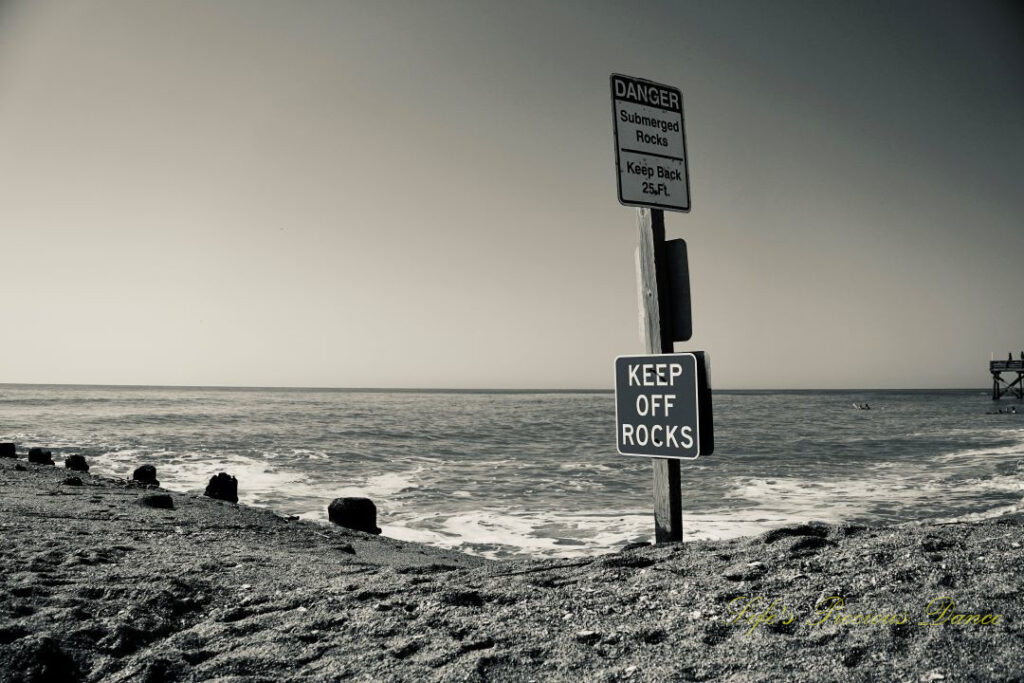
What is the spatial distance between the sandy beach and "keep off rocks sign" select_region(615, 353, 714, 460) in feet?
2.62

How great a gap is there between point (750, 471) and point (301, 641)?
15.8m

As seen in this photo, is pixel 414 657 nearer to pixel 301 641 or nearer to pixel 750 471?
pixel 301 641

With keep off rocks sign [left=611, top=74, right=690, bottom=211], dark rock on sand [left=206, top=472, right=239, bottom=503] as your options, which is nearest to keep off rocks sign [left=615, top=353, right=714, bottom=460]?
keep off rocks sign [left=611, top=74, right=690, bottom=211]

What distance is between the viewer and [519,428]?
3534 cm

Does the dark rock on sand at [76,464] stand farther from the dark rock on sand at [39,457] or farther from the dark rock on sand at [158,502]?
the dark rock on sand at [158,502]

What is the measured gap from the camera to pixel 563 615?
350 centimetres

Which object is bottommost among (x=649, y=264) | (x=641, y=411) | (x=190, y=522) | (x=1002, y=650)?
(x=190, y=522)

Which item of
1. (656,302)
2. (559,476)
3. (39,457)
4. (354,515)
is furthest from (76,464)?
(656,302)

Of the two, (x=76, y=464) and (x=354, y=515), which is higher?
(x=76, y=464)

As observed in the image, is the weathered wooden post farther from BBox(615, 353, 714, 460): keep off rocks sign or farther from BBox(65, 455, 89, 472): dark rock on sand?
BBox(65, 455, 89, 472): dark rock on sand

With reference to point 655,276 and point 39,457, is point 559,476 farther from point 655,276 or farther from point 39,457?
point 39,457

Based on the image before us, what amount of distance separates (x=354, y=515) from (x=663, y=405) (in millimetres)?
6702

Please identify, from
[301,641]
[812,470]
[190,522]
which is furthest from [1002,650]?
[812,470]

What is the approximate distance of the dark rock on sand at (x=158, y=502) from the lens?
29.3 ft
